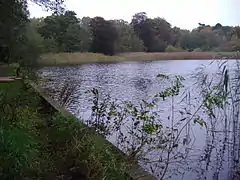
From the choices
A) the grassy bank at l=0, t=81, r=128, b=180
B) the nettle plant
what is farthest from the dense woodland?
the grassy bank at l=0, t=81, r=128, b=180

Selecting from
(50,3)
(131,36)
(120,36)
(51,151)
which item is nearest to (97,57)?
(120,36)

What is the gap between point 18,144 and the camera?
7.91 ft

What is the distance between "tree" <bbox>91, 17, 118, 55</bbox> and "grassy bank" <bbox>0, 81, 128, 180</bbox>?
48462 mm

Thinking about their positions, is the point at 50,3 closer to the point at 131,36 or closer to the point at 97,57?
the point at 97,57

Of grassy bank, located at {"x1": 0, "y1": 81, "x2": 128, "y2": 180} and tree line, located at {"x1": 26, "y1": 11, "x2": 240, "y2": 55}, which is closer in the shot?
grassy bank, located at {"x1": 0, "y1": 81, "x2": 128, "y2": 180}

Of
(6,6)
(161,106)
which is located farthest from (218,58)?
(161,106)

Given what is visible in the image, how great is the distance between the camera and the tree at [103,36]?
5306 cm

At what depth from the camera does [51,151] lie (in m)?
4.20

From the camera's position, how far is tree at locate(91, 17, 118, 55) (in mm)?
53062

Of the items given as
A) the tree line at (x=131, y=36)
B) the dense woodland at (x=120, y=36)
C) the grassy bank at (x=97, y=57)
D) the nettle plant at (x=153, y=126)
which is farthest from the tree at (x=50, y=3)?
the tree line at (x=131, y=36)

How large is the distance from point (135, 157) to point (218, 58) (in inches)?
79.7

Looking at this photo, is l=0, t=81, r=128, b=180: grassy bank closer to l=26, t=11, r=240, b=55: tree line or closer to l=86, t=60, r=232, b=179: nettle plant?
l=86, t=60, r=232, b=179: nettle plant

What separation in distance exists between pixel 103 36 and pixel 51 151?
5028 centimetres

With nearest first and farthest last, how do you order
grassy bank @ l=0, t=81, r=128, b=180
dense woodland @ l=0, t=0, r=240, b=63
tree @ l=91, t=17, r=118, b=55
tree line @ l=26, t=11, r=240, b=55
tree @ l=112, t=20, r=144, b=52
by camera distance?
grassy bank @ l=0, t=81, r=128, b=180 < dense woodland @ l=0, t=0, r=240, b=63 < tree line @ l=26, t=11, r=240, b=55 < tree @ l=91, t=17, r=118, b=55 < tree @ l=112, t=20, r=144, b=52
